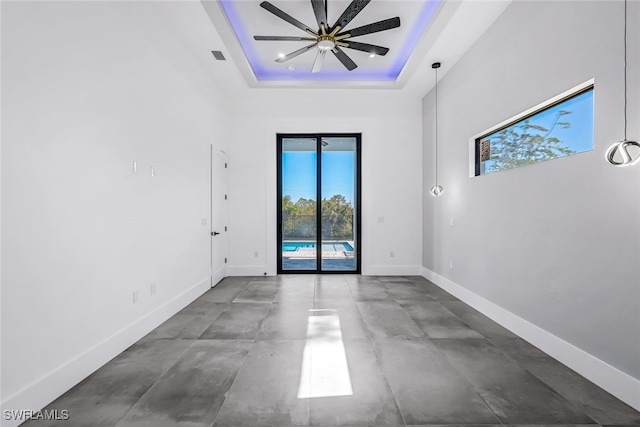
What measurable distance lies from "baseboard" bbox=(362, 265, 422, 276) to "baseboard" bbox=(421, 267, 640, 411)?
181 cm

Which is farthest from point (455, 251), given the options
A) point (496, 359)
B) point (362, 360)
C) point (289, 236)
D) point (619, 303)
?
point (289, 236)

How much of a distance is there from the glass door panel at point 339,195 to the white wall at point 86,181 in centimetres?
272

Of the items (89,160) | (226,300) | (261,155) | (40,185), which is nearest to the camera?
(40,185)

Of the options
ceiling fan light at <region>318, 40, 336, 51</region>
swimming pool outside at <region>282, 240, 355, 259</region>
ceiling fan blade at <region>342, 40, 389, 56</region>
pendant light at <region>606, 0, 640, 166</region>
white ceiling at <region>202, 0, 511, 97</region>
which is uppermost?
white ceiling at <region>202, 0, 511, 97</region>

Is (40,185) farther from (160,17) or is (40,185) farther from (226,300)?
(226,300)

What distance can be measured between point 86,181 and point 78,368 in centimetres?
137

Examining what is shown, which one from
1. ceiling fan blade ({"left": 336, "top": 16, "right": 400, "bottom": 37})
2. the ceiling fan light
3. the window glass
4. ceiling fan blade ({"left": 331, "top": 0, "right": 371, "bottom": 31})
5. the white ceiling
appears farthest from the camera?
the ceiling fan light

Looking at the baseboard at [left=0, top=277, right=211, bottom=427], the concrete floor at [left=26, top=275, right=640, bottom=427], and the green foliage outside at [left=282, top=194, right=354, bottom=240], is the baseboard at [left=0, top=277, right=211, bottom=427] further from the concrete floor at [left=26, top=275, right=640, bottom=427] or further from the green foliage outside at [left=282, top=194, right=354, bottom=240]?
the green foliage outside at [left=282, top=194, right=354, bottom=240]

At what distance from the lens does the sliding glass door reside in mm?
5516

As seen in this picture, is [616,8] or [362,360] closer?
[616,8]

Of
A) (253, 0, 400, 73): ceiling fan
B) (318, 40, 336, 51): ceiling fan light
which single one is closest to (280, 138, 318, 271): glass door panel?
(253, 0, 400, 73): ceiling fan

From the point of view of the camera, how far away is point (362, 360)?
231 cm

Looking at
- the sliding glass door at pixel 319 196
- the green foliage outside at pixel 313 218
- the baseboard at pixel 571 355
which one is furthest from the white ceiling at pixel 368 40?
the baseboard at pixel 571 355

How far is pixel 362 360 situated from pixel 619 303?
182 cm
